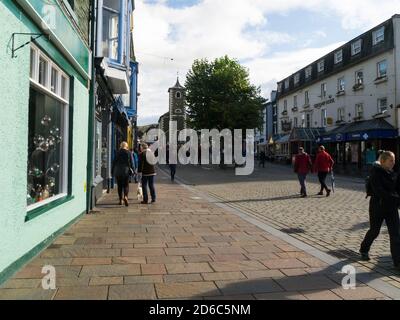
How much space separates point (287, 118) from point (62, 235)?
45058 millimetres

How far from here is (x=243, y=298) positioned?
4.29 metres

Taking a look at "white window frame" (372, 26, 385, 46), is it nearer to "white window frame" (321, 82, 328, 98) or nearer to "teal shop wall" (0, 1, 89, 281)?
"white window frame" (321, 82, 328, 98)

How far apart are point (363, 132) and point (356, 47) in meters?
8.56

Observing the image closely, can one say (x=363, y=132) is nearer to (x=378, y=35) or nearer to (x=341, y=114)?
(x=341, y=114)

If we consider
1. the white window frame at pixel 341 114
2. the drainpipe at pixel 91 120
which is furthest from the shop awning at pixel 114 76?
the white window frame at pixel 341 114

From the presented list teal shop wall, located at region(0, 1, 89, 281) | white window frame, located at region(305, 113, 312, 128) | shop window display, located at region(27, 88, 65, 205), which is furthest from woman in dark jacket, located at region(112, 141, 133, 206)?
white window frame, located at region(305, 113, 312, 128)

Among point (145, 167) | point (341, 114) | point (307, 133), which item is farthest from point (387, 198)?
point (307, 133)

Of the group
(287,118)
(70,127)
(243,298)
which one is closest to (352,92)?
(287,118)

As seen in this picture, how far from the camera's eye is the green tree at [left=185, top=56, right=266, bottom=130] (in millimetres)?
37531

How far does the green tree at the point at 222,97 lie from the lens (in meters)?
37.5

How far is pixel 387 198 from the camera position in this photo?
5574 mm

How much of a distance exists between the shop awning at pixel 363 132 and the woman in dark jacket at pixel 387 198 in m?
24.2

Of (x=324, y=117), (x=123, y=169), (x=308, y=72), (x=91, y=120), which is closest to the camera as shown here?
(x=91, y=120)

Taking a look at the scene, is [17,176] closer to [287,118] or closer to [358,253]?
[358,253]
